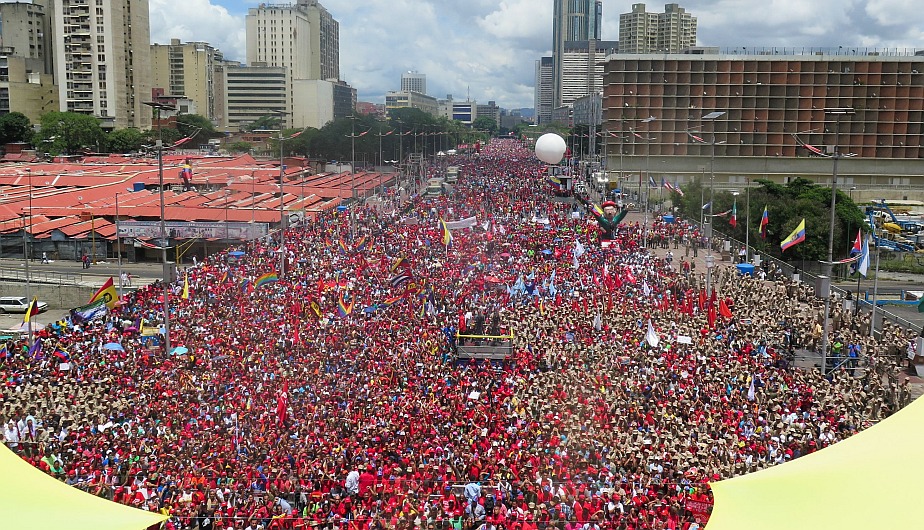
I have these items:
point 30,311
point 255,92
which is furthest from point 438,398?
point 255,92

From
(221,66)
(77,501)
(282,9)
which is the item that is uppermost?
(282,9)

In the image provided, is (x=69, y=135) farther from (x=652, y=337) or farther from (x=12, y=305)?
(x=652, y=337)

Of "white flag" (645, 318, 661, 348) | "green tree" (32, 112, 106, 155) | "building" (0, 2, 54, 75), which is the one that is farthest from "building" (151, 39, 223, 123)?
"white flag" (645, 318, 661, 348)

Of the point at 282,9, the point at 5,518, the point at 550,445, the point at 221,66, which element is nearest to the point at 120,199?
the point at 550,445

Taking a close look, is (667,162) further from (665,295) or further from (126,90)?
(126,90)

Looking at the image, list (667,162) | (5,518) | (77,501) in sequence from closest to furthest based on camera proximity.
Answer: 1. (5,518)
2. (77,501)
3. (667,162)

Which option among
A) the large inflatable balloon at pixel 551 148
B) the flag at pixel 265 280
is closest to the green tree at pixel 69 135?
the large inflatable balloon at pixel 551 148
